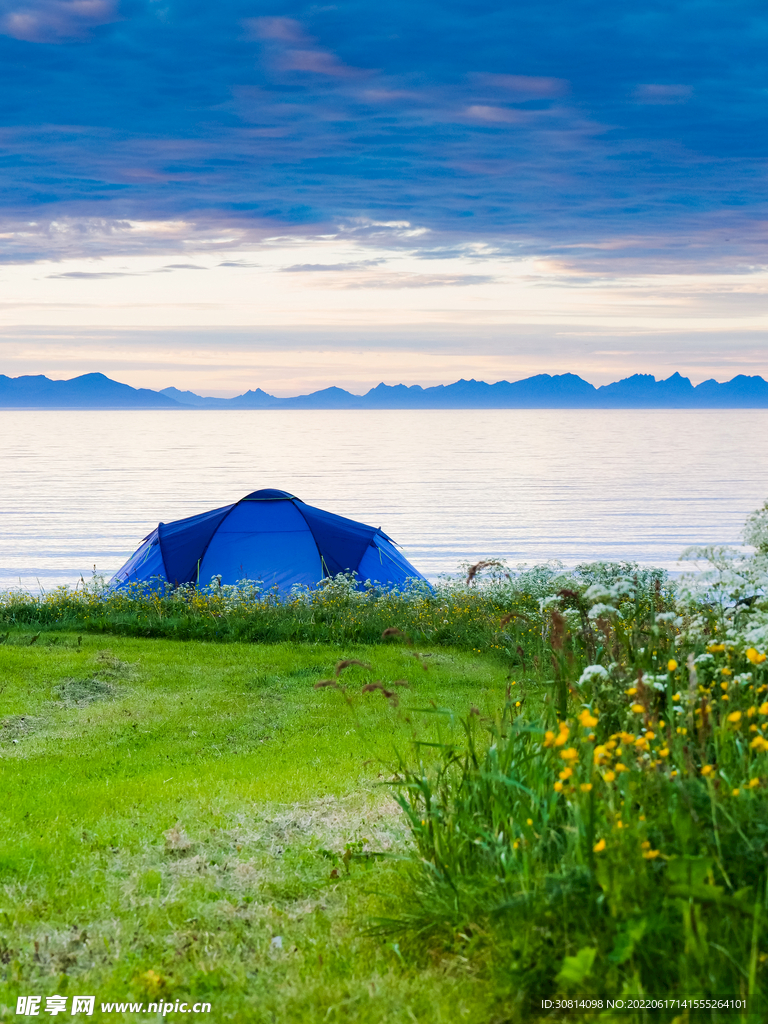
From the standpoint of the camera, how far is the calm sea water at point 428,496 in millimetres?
39750

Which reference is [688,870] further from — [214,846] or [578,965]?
[214,846]

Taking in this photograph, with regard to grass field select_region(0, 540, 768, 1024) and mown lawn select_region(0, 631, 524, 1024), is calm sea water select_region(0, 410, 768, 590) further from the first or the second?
grass field select_region(0, 540, 768, 1024)

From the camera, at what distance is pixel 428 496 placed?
201ft

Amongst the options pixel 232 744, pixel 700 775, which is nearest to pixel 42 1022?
pixel 700 775

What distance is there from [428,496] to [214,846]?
55.3 metres

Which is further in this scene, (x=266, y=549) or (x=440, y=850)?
(x=266, y=549)

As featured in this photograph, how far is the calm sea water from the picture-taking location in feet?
130

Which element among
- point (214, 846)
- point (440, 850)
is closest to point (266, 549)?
point (214, 846)

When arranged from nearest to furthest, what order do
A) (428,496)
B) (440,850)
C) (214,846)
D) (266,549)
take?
(440,850)
(214,846)
(266,549)
(428,496)

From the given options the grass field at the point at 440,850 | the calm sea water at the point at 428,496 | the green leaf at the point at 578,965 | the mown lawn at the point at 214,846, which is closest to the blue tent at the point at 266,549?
the mown lawn at the point at 214,846

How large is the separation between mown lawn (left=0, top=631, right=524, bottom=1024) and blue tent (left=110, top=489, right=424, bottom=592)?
6743 mm

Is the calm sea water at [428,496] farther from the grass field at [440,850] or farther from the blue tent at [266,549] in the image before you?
the grass field at [440,850]

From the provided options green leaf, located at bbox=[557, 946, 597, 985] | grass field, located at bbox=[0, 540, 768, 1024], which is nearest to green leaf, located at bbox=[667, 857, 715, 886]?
grass field, located at bbox=[0, 540, 768, 1024]

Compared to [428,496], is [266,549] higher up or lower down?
higher up
